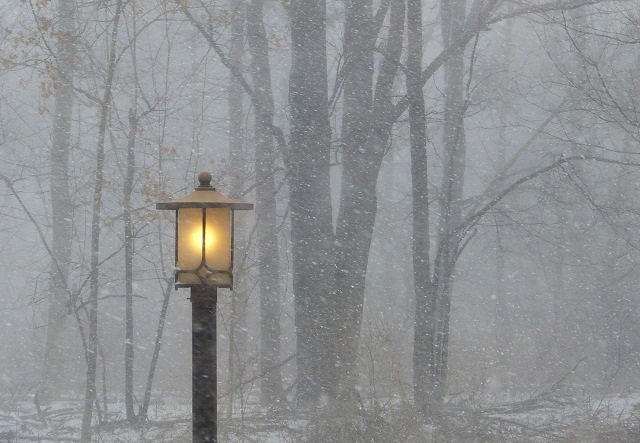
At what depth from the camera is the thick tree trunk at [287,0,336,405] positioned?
825cm

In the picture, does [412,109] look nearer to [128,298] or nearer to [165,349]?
[128,298]

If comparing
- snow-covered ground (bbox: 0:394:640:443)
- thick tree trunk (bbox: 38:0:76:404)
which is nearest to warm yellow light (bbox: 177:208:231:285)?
snow-covered ground (bbox: 0:394:640:443)

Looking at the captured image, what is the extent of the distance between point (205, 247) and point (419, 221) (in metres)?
5.49

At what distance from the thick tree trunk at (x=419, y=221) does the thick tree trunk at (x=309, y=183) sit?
40.9 inches

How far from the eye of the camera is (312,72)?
27.7ft

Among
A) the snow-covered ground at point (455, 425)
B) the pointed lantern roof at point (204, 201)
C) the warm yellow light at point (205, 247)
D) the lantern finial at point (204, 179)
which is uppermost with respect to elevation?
the lantern finial at point (204, 179)

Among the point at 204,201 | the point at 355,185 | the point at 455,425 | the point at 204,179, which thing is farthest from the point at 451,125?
the point at 204,201

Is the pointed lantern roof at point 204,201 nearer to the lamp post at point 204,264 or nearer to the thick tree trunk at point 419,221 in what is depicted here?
the lamp post at point 204,264

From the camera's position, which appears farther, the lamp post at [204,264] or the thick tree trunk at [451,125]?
the thick tree trunk at [451,125]

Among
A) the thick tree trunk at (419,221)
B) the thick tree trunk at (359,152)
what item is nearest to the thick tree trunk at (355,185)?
the thick tree trunk at (359,152)

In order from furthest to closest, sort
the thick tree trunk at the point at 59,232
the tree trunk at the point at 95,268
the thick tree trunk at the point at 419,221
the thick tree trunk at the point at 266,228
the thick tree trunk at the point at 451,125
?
the thick tree trunk at the point at 59,232 → the thick tree trunk at the point at 266,228 → the thick tree trunk at the point at 451,125 → the thick tree trunk at the point at 419,221 → the tree trunk at the point at 95,268

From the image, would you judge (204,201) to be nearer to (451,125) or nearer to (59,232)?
(59,232)

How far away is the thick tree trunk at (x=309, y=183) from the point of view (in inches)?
325

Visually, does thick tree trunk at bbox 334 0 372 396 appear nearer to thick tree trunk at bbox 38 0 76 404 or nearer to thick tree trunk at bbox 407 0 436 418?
thick tree trunk at bbox 407 0 436 418
